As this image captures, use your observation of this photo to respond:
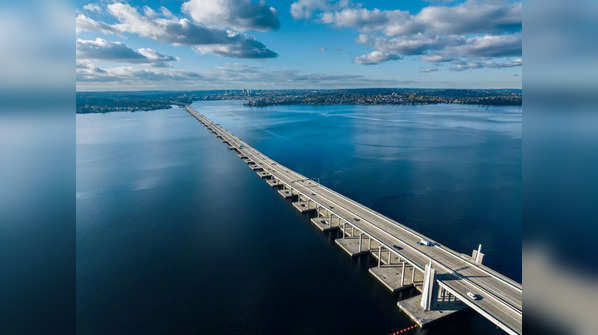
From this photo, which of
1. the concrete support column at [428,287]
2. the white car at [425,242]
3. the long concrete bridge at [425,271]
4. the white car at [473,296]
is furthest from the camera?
the white car at [425,242]

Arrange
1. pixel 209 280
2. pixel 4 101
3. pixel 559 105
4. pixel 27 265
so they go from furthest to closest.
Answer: pixel 209 280 → pixel 27 265 → pixel 4 101 → pixel 559 105

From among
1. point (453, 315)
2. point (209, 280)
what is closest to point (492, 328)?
point (453, 315)

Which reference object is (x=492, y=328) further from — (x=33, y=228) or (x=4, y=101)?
(x=33, y=228)

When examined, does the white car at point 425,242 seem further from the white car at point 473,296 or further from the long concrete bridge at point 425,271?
the white car at point 473,296

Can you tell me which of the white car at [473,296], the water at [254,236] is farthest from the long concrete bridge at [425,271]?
the water at [254,236]

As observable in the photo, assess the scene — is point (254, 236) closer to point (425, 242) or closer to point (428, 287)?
point (425, 242)

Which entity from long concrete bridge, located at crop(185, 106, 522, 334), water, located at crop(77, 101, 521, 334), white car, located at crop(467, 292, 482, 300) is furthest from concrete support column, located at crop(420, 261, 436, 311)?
white car, located at crop(467, 292, 482, 300)
